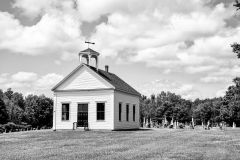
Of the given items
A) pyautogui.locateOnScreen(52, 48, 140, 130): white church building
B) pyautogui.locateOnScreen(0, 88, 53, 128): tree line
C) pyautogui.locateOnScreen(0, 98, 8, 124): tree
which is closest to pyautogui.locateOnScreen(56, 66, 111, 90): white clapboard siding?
pyautogui.locateOnScreen(52, 48, 140, 130): white church building

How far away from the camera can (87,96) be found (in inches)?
1363

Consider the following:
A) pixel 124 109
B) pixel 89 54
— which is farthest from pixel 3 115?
pixel 124 109

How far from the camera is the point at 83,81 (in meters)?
34.9

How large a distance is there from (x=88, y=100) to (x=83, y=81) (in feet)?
6.93

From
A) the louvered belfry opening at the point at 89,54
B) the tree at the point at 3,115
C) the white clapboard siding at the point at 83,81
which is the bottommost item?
the tree at the point at 3,115

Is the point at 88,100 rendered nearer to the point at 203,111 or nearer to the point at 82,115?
the point at 82,115

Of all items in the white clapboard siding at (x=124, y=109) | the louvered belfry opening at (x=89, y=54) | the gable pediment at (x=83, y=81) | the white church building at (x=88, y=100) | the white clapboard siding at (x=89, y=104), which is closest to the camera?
the white clapboard siding at (x=89, y=104)

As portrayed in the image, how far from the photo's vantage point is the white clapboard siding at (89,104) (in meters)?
33.8

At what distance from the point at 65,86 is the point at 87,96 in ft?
9.46

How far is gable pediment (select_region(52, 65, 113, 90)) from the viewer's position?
34250 mm

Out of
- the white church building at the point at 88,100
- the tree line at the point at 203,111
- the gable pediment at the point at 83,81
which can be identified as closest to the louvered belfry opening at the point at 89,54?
the white church building at the point at 88,100

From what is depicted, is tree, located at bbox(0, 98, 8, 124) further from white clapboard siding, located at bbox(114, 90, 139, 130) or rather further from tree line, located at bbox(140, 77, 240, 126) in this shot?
white clapboard siding, located at bbox(114, 90, 139, 130)

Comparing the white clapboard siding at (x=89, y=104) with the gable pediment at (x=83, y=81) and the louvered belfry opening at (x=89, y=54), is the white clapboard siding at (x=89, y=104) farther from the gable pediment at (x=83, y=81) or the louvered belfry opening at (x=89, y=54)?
the louvered belfry opening at (x=89, y=54)

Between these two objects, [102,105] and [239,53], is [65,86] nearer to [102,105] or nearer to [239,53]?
[102,105]
